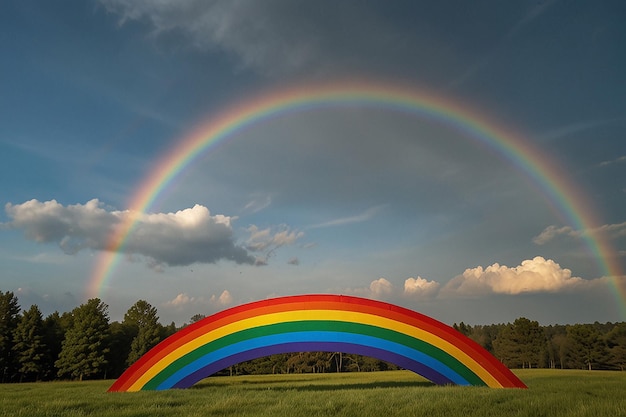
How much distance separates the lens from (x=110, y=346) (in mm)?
43531

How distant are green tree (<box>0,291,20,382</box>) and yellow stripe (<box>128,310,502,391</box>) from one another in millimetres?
36070

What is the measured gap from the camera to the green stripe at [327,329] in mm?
11969

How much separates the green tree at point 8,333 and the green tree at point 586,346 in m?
67.8

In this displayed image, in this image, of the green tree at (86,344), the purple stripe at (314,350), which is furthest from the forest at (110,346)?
the purple stripe at (314,350)

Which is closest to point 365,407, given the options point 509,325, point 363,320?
point 363,320

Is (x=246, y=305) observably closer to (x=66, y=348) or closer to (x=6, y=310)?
(x=66, y=348)

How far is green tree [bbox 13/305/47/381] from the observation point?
39.2 metres

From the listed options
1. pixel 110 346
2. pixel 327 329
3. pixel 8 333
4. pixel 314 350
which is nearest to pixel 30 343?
pixel 8 333

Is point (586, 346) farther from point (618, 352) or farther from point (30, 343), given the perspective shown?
point (30, 343)

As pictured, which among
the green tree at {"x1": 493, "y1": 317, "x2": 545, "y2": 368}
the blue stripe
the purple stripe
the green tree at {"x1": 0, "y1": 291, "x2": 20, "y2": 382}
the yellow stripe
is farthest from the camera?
the green tree at {"x1": 493, "y1": 317, "x2": 545, "y2": 368}

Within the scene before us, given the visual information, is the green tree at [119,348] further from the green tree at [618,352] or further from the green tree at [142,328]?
the green tree at [618,352]

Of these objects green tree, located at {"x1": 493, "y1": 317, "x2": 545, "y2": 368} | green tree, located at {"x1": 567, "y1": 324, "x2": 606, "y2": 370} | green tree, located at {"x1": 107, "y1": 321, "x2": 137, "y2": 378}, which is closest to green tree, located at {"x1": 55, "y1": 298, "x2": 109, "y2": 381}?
green tree, located at {"x1": 107, "y1": 321, "x2": 137, "y2": 378}

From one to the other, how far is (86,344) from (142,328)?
6.59 metres

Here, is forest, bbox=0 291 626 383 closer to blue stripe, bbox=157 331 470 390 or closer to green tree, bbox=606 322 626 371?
green tree, bbox=606 322 626 371
